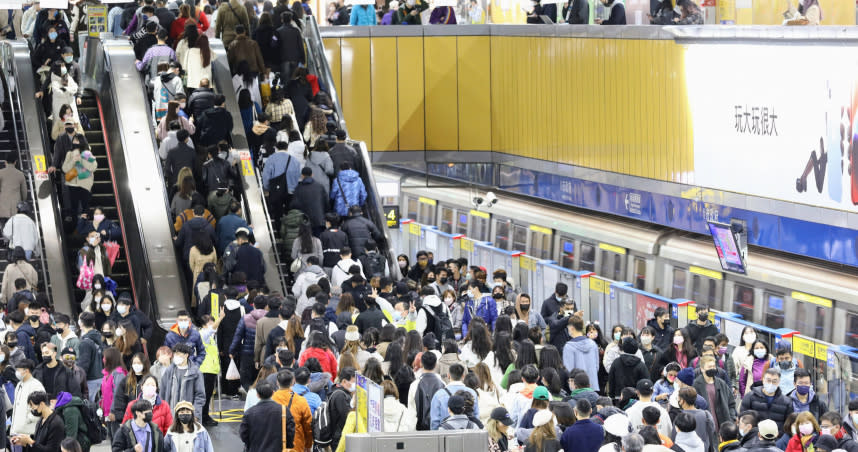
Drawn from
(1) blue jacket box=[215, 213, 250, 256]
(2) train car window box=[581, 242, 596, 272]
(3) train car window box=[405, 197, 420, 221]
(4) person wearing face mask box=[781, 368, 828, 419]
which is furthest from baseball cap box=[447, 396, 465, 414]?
(3) train car window box=[405, 197, 420, 221]

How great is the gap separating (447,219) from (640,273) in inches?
305

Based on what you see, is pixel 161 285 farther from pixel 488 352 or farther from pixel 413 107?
pixel 413 107

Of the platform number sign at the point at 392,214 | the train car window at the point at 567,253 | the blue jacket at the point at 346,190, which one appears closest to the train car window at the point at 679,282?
the train car window at the point at 567,253

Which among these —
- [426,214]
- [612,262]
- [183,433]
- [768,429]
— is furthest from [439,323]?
[426,214]

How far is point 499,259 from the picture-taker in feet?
74.7

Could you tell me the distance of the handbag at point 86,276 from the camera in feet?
55.4

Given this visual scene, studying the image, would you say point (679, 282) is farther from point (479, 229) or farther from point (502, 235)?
point (479, 229)

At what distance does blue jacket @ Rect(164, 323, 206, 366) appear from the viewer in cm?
1294

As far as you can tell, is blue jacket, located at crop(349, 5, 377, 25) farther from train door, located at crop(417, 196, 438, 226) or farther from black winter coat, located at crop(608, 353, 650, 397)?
black winter coat, located at crop(608, 353, 650, 397)

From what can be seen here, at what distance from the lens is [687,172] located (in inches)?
721

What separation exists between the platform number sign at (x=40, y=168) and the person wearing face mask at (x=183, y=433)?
30.7 feet

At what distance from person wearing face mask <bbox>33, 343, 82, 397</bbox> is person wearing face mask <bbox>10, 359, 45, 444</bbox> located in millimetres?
422

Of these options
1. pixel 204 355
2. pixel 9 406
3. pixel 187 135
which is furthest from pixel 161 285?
pixel 9 406

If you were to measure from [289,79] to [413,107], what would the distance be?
4.96 meters
